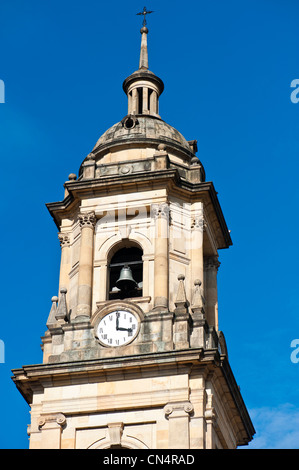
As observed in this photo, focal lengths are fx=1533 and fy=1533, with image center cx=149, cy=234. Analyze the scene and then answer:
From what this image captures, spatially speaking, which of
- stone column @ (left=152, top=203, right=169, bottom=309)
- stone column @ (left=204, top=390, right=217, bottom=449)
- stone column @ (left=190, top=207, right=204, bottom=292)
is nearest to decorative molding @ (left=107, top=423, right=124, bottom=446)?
stone column @ (left=204, top=390, right=217, bottom=449)

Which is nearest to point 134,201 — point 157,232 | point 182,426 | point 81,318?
point 157,232

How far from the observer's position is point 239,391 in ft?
157

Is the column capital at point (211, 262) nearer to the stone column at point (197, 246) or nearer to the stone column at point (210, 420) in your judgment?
→ the stone column at point (197, 246)

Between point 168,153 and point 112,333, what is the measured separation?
7.68 metres

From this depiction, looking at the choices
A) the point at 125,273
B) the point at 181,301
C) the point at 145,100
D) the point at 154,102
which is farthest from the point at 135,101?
the point at 181,301

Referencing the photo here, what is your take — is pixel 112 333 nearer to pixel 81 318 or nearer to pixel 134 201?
pixel 81 318

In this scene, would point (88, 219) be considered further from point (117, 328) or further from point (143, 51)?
point (143, 51)

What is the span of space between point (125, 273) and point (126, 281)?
28 centimetres

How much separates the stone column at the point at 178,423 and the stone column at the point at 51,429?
3.18 meters

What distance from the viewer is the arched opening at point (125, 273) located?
4775 cm

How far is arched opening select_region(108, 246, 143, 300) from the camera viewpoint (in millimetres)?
47750

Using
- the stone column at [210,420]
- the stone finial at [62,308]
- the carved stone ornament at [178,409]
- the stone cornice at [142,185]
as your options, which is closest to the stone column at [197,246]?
the stone cornice at [142,185]

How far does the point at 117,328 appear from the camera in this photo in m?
46.2
